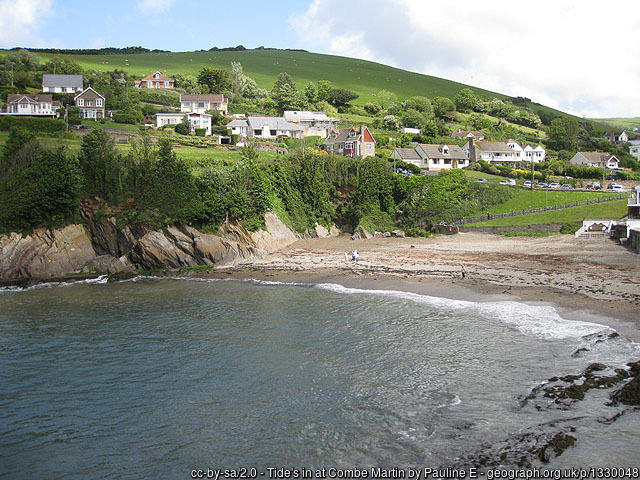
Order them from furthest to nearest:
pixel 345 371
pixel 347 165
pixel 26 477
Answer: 1. pixel 347 165
2. pixel 345 371
3. pixel 26 477

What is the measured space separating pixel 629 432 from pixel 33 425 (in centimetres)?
1885

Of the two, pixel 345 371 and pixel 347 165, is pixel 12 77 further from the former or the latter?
pixel 345 371

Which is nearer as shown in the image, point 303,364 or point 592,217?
point 303,364

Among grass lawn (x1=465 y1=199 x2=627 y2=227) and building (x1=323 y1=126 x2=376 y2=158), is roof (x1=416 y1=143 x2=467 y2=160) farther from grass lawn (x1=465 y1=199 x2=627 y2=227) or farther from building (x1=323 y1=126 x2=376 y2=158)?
grass lawn (x1=465 y1=199 x2=627 y2=227)

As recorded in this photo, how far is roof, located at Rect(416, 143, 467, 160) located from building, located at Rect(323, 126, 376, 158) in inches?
310

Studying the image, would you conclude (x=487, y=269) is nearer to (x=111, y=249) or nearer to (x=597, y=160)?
(x=111, y=249)

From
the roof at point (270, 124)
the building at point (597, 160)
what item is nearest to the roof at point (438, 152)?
the roof at point (270, 124)

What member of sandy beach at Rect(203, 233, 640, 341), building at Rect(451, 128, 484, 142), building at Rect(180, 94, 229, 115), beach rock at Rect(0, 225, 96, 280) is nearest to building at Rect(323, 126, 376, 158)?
sandy beach at Rect(203, 233, 640, 341)

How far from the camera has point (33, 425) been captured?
1802 cm

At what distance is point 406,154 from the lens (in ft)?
266

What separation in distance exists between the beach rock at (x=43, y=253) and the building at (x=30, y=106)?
48.1 meters

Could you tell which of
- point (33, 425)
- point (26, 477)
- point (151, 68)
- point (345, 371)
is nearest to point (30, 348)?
point (33, 425)

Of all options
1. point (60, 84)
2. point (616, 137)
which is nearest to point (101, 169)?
point (60, 84)

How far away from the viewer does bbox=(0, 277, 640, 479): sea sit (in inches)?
605
